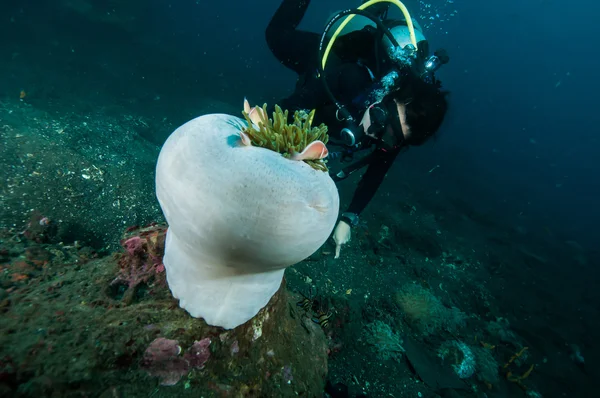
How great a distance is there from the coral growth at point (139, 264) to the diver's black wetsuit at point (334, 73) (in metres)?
2.58

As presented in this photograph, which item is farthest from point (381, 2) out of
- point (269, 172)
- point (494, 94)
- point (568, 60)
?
point (568, 60)

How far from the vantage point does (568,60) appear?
79750 millimetres

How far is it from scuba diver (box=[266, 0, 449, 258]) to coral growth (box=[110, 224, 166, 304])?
2236mm

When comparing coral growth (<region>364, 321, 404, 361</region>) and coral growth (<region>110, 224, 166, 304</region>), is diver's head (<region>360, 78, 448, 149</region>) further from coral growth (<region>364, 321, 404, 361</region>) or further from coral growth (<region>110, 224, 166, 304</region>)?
coral growth (<region>364, 321, 404, 361</region>)

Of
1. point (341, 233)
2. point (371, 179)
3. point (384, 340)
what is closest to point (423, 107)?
point (371, 179)

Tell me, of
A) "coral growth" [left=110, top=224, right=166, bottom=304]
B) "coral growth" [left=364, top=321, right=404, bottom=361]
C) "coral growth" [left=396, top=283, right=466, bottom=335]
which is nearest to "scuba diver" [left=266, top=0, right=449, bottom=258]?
"coral growth" [left=364, top=321, right=404, bottom=361]

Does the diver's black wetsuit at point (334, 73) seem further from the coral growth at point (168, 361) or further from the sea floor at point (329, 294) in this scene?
the coral growth at point (168, 361)

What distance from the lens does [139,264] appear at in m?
2.31

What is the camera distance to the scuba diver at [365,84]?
356cm

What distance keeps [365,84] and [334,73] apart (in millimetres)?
505

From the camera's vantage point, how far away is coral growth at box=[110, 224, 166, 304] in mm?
2193

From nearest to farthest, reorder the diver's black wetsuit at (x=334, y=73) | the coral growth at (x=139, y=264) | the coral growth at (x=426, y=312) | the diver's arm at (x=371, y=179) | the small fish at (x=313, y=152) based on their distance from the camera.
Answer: the small fish at (x=313, y=152) < the coral growth at (x=139, y=264) < the diver's black wetsuit at (x=334, y=73) < the diver's arm at (x=371, y=179) < the coral growth at (x=426, y=312)

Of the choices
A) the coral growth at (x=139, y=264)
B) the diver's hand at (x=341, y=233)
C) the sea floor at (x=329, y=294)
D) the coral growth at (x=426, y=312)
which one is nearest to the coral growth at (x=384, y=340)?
the sea floor at (x=329, y=294)

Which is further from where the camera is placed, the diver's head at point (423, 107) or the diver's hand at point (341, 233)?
the diver's hand at point (341, 233)
